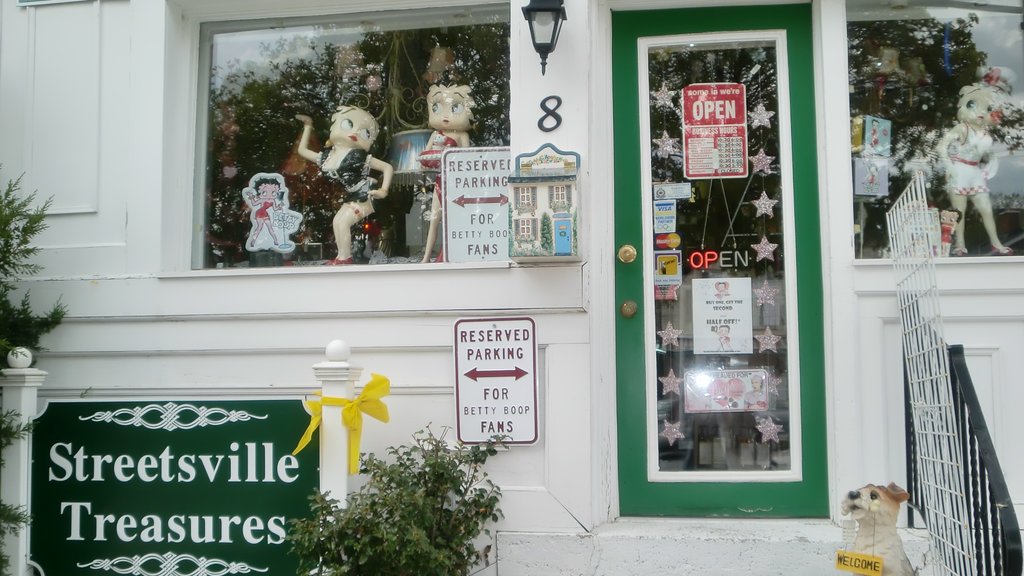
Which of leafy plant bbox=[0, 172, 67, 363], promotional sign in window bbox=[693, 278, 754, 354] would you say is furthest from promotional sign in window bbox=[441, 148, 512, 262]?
leafy plant bbox=[0, 172, 67, 363]

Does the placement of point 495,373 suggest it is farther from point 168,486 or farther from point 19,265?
point 19,265

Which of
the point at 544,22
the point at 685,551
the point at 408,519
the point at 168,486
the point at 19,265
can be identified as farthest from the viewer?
the point at 19,265

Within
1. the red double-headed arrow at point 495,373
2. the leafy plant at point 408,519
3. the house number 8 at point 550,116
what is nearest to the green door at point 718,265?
the house number 8 at point 550,116

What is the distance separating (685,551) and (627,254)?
4.21ft

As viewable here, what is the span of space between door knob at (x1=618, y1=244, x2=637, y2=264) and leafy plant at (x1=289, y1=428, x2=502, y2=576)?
1000 millimetres

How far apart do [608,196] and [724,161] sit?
0.56 metres

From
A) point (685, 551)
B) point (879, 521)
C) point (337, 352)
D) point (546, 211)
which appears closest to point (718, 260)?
point (546, 211)

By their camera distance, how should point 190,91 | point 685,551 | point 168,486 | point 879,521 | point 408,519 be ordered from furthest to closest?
point 190,91
point 168,486
point 685,551
point 408,519
point 879,521

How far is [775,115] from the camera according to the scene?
4.22 metres

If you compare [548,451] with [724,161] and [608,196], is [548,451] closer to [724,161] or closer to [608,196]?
[608,196]

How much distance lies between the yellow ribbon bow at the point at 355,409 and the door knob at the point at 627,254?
46.3 inches

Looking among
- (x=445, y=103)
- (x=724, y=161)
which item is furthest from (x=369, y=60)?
(x=724, y=161)

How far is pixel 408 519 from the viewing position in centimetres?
345

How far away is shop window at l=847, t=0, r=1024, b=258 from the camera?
4113 millimetres
